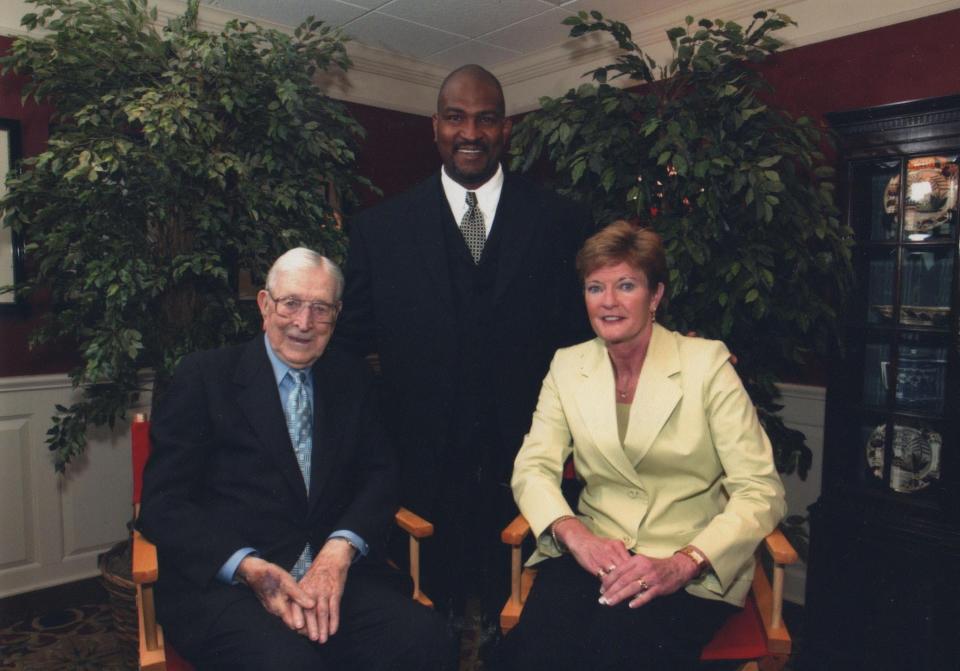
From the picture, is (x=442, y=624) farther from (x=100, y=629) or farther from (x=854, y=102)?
(x=854, y=102)

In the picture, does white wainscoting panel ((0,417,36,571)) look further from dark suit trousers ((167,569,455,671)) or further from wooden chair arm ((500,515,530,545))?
wooden chair arm ((500,515,530,545))

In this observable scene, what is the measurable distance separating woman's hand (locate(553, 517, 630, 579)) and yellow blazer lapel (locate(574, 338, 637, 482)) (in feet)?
0.56

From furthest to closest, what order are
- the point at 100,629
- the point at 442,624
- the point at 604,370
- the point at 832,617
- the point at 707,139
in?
the point at 100,629 → the point at 832,617 → the point at 707,139 → the point at 604,370 → the point at 442,624

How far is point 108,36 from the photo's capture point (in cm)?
262

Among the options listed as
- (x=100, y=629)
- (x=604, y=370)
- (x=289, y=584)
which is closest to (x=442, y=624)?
(x=289, y=584)

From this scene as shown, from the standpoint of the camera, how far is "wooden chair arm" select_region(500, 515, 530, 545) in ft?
5.95

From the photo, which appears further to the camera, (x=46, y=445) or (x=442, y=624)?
(x=46, y=445)

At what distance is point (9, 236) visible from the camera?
3.20m

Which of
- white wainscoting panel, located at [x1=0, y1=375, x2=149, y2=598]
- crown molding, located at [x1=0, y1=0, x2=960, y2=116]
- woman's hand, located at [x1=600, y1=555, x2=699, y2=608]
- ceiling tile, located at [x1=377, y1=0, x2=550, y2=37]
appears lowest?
white wainscoting panel, located at [x1=0, y1=375, x2=149, y2=598]

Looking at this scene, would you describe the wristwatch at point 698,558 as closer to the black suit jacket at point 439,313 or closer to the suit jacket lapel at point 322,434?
→ the black suit jacket at point 439,313

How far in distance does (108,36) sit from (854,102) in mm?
3086

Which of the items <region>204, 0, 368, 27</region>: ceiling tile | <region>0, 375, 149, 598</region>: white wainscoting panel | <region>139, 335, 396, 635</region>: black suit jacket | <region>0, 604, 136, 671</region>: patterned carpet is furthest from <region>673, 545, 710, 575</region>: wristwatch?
<region>204, 0, 368, 27</region>: ceiling tile

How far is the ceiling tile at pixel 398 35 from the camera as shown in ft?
13.2

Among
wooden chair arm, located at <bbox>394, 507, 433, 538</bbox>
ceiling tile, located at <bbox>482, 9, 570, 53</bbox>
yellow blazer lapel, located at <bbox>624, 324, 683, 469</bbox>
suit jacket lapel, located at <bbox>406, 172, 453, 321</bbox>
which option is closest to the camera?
yellow blazer lapel, located at <bbox>624, 324, 683, 469</bbox>
